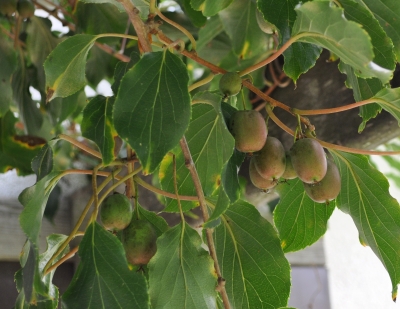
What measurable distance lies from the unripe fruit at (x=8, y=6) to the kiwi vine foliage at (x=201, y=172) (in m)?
0.13

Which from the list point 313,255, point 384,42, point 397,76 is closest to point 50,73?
point 384,42

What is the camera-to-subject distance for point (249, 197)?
959 millimetres

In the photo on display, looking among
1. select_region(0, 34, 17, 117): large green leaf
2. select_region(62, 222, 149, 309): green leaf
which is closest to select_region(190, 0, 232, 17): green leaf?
select_region(62, 222, 149, 309): green leaf

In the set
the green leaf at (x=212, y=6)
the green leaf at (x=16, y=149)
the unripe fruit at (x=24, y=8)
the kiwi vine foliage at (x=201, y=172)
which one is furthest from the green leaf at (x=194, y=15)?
the green leaf at (x=16, y=149)

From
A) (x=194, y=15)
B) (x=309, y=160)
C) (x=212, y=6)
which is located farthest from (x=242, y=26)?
(x=309, y=160)

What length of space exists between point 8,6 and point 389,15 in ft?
1.81

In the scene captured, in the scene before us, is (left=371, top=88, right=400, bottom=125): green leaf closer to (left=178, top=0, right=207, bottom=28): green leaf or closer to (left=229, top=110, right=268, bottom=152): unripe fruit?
(left=229, top=110, right=268, bottom=152): unripe fruit

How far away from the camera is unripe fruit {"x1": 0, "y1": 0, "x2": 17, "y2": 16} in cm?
76

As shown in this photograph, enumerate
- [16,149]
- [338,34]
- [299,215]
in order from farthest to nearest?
[16,149] < [299,215] < [338,34]

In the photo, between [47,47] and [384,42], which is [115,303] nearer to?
[384,42]

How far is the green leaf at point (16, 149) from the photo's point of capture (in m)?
0.87

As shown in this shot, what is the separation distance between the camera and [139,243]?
447 millimetres

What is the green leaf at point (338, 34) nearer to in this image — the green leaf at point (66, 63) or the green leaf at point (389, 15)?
the green leaf at point (389, 15)

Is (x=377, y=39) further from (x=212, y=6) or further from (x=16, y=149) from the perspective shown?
(x=16, y=149)
